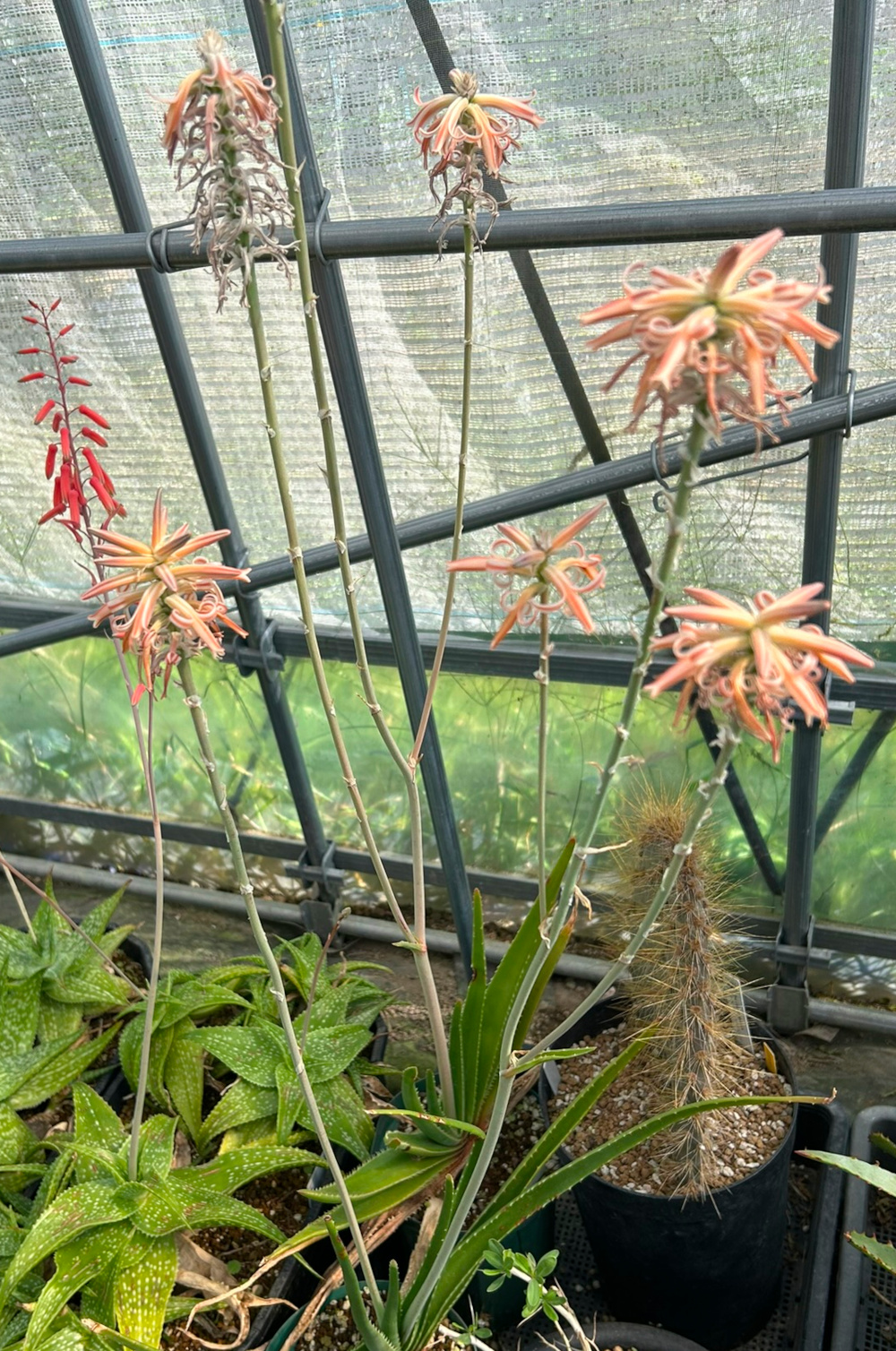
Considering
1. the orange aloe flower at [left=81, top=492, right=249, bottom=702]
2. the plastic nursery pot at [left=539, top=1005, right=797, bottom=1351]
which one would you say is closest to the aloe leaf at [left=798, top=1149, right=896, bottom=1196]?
the plastic nursery pot at [left=539, top=1005, right=797, bottom=1351]

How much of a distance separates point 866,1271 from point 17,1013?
129cm

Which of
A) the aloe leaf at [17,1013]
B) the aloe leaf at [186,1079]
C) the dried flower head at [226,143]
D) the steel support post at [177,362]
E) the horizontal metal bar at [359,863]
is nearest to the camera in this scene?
the dried flower head at [226,143]

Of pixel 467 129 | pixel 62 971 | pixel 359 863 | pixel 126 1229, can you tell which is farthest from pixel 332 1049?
pixel 467 129

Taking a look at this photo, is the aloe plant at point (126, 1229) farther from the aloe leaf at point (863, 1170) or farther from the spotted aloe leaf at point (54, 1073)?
the aloe leaf at point (863, 1170)

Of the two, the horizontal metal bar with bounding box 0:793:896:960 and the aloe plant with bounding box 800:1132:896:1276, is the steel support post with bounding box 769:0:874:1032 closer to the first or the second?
the horizontal metal bar with bounding box 0:793:896:960

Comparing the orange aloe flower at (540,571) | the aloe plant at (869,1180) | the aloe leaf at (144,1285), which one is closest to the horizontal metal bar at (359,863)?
the aloe plant at (869,1180)

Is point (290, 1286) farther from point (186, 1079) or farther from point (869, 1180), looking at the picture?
point (869, 1180)

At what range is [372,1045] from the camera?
1.70 metres

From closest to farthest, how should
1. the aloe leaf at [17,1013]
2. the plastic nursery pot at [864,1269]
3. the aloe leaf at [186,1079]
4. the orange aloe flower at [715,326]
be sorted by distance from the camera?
the orange aloe flower at [715,326], the plastic nursery pot at [864,1269], the aloe leaf at [186,1079], the aloe leaf at [17,1013]

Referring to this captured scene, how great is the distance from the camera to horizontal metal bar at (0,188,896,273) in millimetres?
1082

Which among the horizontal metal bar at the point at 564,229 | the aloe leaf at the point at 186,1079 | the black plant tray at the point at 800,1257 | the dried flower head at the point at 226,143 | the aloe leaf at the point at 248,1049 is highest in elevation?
the horizontal metal bar at the point at 564,229

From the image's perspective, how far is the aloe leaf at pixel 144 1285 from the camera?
1244 millimetres

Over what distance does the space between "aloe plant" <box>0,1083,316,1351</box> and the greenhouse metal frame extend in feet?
2.01

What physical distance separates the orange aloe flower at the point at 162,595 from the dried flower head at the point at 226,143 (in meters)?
0.17
